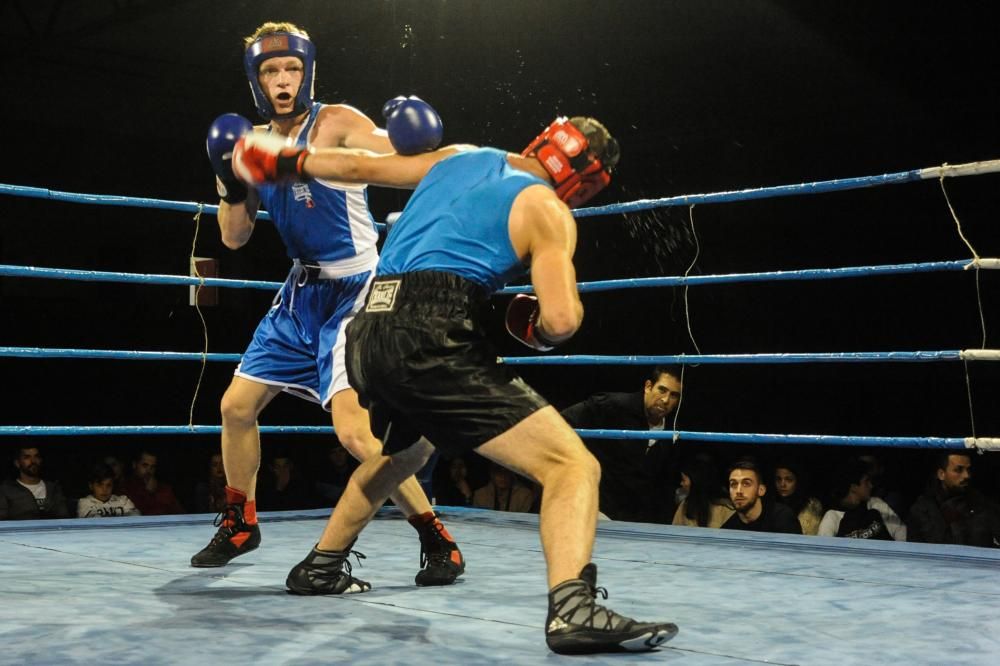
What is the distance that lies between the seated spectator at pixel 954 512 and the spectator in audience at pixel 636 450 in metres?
1.19

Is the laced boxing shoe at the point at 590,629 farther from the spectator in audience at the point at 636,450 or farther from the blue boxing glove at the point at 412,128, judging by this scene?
the spectator in audience at the point at 636,450

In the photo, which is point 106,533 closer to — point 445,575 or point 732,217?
point 445,575

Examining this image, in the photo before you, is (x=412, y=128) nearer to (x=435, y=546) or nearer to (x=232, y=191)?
(x=232, y=191)

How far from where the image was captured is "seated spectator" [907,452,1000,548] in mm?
5145

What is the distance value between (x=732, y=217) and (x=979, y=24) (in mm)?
2330

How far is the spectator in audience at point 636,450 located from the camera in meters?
4.52

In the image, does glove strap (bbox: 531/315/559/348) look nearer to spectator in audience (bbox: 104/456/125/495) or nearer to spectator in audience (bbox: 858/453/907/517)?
spectator in audience (bbox: 858/453/907/517)

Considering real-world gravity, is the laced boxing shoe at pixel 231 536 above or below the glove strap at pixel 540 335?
below

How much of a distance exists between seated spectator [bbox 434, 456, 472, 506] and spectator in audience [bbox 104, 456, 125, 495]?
217 centimetres

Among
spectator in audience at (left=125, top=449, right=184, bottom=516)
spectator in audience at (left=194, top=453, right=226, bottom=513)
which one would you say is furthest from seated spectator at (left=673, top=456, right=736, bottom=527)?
spectator in audience at (left=125, top=449, right=184, bottom=516)

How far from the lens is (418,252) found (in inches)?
82.6

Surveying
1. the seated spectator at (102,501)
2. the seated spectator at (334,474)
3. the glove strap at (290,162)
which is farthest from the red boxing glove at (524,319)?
the seated spectator at (334,474)

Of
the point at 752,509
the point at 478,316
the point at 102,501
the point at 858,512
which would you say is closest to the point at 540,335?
the point at 478,316

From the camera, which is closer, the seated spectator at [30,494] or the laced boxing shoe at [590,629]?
the laced boxing shoe at [590,629]
